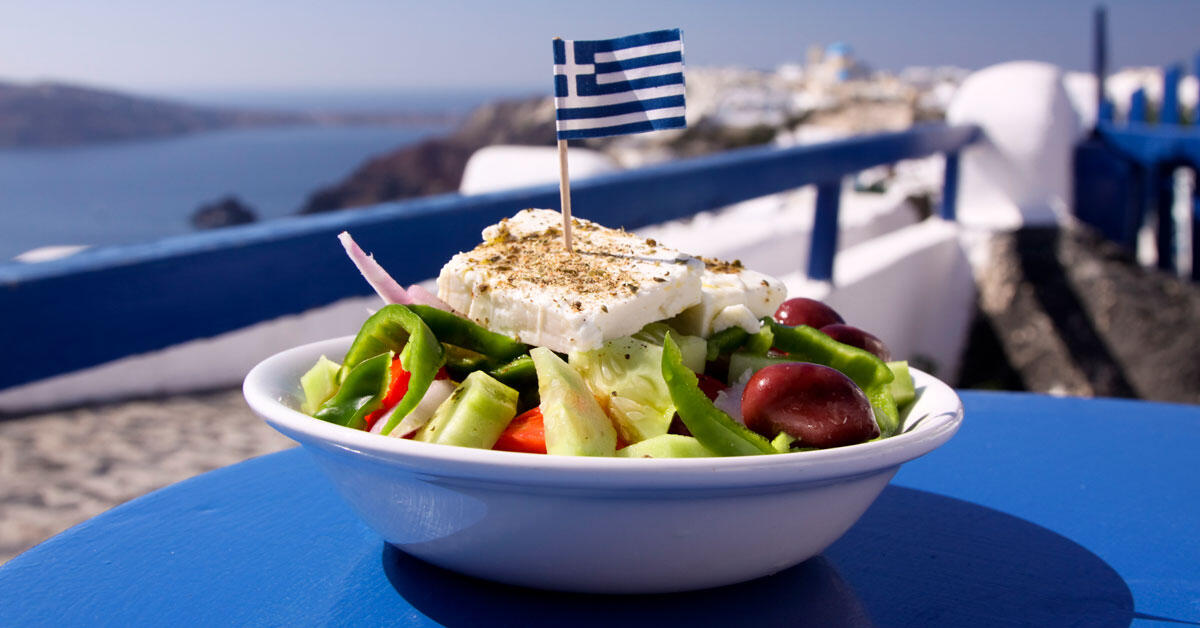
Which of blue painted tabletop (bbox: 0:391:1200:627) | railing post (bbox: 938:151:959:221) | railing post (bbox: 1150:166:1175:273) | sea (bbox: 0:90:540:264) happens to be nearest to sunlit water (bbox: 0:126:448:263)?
sea (bbox: 0:90:540:264)

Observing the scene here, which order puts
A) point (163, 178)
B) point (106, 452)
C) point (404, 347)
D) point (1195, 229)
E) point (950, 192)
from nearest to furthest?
point (404, 347)
point (106, 452)
point (950, 192)
point (1195, 229)
point (163, 178)

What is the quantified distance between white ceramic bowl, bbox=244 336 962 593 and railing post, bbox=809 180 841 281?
10.9 feet

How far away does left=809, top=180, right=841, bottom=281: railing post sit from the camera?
404cm

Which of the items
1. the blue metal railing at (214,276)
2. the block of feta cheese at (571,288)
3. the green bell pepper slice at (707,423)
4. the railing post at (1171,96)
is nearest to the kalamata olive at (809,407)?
the green bell pepper slice at (707,423)

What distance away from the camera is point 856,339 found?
1025 millimetres

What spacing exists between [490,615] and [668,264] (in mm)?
345

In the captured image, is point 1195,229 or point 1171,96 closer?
point 1171,96

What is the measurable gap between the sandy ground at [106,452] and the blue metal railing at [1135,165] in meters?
4.53

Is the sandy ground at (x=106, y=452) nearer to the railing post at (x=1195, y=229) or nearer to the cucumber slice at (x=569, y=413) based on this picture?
the cucumber slice at (x=569, y=413)

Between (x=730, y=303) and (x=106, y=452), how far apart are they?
→ 4827mm

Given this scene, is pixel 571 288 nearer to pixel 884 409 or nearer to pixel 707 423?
pixel 707 423

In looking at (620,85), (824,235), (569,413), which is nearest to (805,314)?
(620,85)

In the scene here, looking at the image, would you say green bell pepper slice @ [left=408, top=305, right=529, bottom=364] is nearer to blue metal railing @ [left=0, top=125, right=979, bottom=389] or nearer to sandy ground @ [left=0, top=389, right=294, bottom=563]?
blue metal railing @ [left=0, top=125, right=979, bottom=389]

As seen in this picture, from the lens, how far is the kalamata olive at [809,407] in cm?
77
